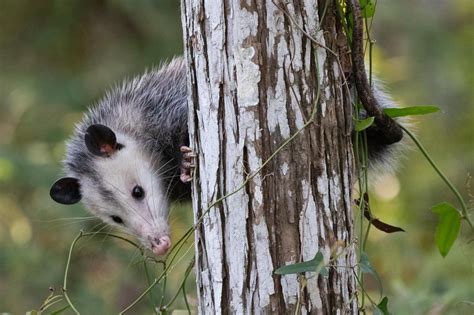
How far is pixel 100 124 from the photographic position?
2920 mm

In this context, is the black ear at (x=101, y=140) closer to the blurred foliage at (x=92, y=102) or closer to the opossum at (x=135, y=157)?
the opossum at (x=135, y=157)

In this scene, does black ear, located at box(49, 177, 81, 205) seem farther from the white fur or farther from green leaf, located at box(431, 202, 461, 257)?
green leaf, located at box(431, 202, 461, 257)

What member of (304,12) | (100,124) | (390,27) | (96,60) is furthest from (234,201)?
(390,27)

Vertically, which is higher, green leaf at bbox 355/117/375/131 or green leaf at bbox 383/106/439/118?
green leaf at bbox 383/106/439/118

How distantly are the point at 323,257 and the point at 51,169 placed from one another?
316 centimetres

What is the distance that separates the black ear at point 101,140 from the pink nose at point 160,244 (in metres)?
0.40

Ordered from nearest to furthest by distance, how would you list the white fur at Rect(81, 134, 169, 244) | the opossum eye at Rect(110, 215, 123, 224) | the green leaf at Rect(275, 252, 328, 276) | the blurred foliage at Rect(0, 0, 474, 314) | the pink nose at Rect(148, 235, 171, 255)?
the green leaf at Rect(275, 252, 328, 276) < the pink nose at Rect(148, 235, 171, 255) < the white fur at Rect(81, 134, 169, 244) < the opossum eye at Rect(110, 215, 123, 224) < the blurred foliage at Rect(0, 0, 474, 314)

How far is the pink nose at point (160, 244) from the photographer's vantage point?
2623mm

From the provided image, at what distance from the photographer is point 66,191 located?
3.04m

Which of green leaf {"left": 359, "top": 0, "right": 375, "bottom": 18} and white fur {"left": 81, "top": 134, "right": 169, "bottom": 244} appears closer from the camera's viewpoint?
green leaf {"left": 359, "top": 0, "right": 375, "bottom": 18}

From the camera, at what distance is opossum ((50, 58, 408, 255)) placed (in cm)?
281

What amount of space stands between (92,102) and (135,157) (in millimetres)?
2321

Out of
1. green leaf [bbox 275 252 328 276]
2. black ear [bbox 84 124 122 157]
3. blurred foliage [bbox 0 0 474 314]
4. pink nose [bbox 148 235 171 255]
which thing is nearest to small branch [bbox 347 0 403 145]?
green leaf [bbox 275 252 328 276]

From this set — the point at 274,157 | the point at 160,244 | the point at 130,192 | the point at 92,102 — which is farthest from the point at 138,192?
the point at 92,102
